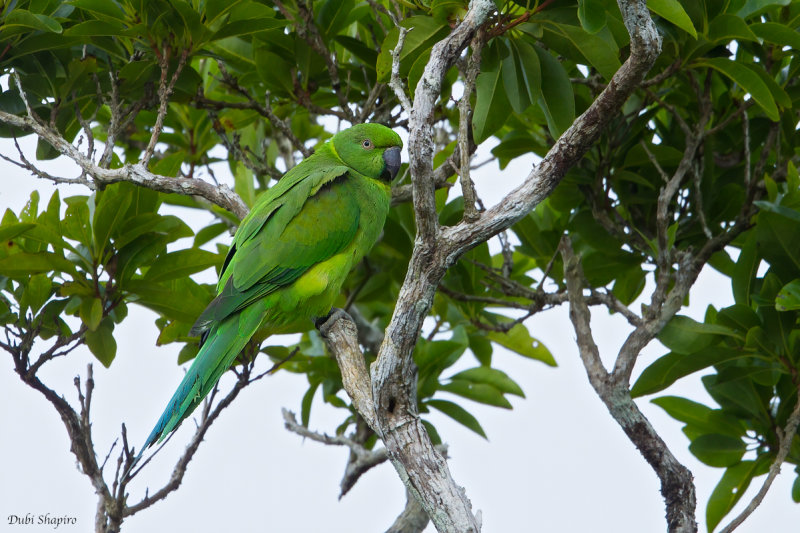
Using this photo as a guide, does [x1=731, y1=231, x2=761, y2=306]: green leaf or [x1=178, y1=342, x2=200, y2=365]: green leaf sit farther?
[x1=178, y1=342, x2=200, y2=365]: green leaf

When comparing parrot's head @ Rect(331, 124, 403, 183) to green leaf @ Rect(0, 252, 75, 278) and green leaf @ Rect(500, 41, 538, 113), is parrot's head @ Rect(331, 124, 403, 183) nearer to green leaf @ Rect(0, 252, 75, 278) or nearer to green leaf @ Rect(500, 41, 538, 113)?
green leaf @ Rect(500, 41, 538, 113)

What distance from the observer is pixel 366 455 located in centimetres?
398

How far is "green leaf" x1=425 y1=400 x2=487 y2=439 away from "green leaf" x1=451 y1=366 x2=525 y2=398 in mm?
156

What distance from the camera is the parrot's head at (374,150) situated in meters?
4.12

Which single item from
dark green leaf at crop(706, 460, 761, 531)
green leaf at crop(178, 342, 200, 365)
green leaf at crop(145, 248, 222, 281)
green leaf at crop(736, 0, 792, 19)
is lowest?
dark green leaf at crop(706, 460, 761, 531)

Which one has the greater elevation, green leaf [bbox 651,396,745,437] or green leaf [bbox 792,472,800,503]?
green leaf [bbox 651,396,745,437]

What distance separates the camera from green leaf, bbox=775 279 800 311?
10.3 feet

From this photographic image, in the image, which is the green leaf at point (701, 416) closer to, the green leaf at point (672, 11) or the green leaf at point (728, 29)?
the green leaf at point (728, 29)

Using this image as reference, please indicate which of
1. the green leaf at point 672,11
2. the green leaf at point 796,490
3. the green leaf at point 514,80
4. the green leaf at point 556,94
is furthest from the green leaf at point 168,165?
the green leaf at point 796,490

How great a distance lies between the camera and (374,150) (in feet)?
13.7

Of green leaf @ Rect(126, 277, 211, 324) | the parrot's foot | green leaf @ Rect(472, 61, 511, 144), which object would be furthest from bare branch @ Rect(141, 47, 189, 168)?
green leaf @ Rect(472, 61, 511, 144)

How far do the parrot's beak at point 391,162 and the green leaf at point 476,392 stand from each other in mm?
1200

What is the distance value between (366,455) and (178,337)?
3.69 ft

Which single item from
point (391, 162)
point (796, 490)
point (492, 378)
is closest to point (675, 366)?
point (796, 490)
